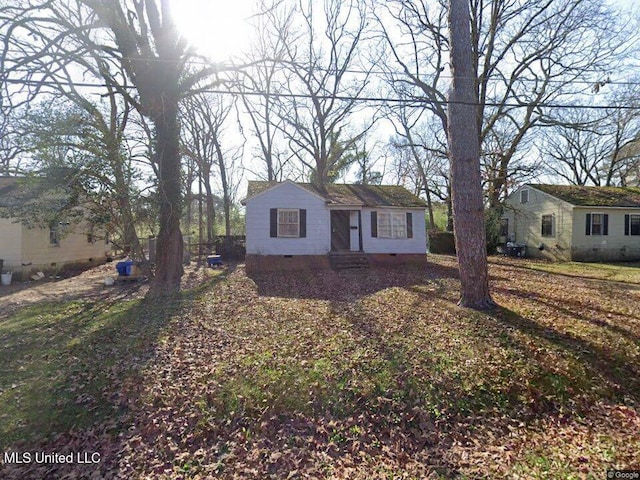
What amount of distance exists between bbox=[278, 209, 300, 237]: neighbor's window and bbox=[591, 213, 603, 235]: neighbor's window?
17773mm

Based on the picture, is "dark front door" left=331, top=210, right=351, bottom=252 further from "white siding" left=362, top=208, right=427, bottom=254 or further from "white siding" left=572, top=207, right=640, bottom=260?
"white siding" left=572, top=207, right=640, bottom=260

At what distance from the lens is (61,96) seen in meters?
→ 9.72

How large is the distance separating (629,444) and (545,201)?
2140 centimetres

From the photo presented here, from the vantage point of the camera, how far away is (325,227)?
15195mm

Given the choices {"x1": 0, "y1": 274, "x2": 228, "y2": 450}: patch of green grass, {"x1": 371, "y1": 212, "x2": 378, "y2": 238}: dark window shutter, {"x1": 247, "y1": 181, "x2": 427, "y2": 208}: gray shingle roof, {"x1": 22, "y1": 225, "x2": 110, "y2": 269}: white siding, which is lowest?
{"x1": 0, "y1": 274, "x2": 228, "y2": 450}: patch of green grass

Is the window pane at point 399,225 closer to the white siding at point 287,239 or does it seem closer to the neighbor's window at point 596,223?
the white siding at point 287,239

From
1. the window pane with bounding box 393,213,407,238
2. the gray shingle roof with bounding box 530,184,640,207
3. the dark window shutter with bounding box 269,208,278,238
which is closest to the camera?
the dark window shutter with bounding box 269,208,278,238

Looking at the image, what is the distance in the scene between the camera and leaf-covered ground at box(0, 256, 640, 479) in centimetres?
317

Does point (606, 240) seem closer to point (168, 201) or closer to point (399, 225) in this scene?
point (399, 225)

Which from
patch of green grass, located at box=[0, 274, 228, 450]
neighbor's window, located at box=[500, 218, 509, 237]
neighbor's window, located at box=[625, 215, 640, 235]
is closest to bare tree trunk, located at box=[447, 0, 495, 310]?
patch of green grass, located at box=[0, 274, 228, 450]

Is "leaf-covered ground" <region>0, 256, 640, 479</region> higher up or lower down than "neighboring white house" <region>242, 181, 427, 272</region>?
lower down

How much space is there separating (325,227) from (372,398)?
37.4 ft

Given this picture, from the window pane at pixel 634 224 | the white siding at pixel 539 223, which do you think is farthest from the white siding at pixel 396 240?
the window pane at pixel 634 224
